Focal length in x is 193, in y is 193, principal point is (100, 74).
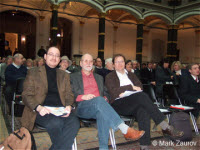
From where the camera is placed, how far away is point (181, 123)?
3.03m

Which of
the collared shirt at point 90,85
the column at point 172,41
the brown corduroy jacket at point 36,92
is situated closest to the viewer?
the brown corduroy jacket at point 36,92

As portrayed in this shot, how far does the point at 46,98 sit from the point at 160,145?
186 centimetres

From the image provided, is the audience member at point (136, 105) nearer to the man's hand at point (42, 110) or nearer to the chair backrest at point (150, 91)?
the chair backrest at point (150, 91)

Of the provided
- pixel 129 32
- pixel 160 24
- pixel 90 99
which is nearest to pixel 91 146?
pixel 90 99

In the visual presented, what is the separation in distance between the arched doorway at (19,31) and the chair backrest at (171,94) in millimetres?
12070

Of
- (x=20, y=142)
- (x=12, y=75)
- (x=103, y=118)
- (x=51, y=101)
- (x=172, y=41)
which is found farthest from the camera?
(x=172, y=41)

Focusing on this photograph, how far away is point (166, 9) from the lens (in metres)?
14.3

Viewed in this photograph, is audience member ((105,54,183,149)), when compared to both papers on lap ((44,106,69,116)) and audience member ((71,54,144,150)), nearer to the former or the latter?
audience member ((71,54,144,150))

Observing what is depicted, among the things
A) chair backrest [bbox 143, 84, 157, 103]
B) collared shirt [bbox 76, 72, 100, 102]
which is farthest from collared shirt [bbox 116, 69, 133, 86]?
chair backrest [bbox 143, 84, 157, 103]

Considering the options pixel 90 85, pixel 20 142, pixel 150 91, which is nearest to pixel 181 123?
pixel 150 91

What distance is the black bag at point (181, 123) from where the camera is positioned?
300 centimetres

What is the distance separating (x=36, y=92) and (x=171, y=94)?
274cm

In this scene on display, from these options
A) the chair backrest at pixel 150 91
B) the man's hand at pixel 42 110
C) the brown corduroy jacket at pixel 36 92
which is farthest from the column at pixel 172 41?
the man's hand at pixel 42 110

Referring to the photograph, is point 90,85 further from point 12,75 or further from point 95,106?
point 12,75
